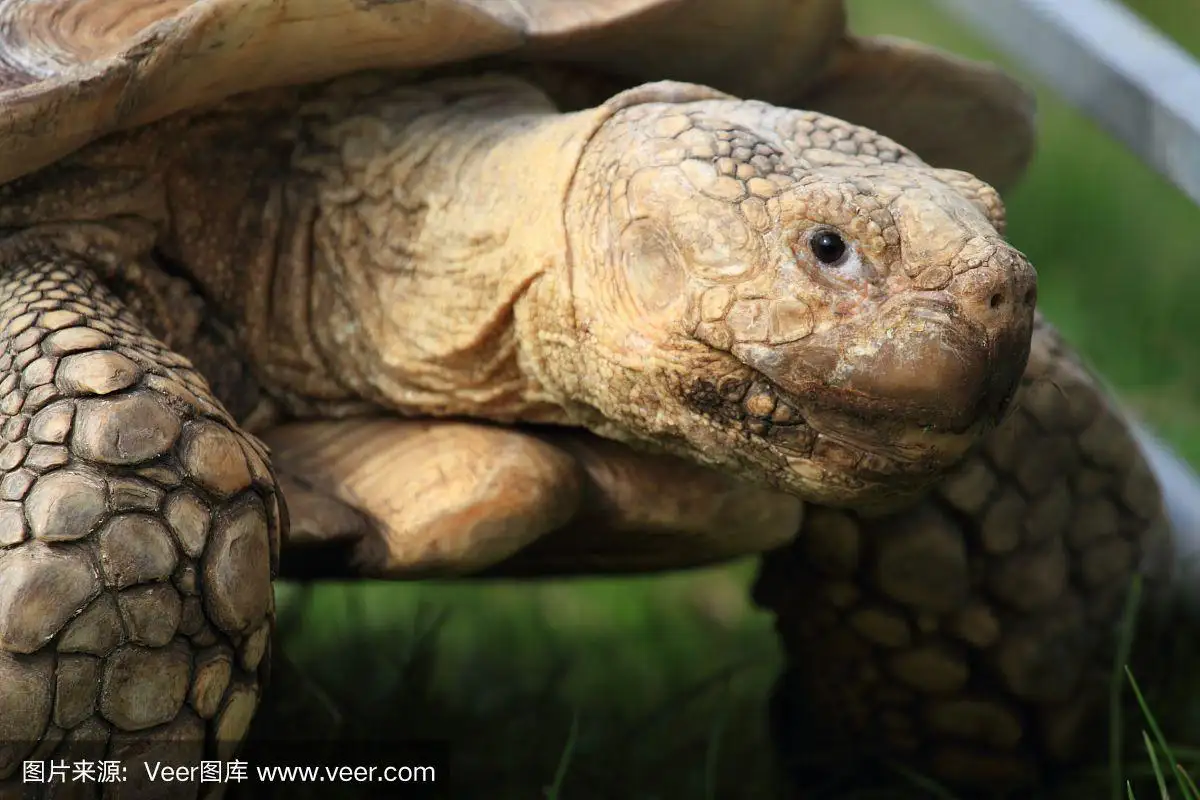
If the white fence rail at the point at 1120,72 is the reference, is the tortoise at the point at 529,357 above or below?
below

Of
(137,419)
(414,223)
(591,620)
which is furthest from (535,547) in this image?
(591,620)

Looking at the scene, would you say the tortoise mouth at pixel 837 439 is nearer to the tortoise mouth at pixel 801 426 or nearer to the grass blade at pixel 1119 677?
the tortoise mouth at pixel 801 426

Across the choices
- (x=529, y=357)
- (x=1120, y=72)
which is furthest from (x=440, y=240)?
(x=1120, y=72)


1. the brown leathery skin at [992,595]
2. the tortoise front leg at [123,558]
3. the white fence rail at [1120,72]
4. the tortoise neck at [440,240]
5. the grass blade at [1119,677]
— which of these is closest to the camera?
the tortoise front leg at [123,558]

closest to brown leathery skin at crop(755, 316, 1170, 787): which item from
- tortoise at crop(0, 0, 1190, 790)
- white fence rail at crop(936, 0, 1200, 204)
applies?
tortoise at crop(0, 0, 1190, 790)

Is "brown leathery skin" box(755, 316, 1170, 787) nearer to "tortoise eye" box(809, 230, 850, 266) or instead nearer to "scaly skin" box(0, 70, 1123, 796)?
"scaly skin" box(0, 70, 1123, 796)

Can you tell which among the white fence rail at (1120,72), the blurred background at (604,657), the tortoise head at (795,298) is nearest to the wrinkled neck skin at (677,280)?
the tortoise head at (795,298)
